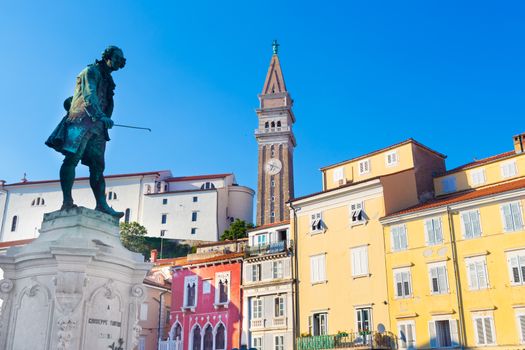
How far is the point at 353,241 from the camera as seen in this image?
3856cm

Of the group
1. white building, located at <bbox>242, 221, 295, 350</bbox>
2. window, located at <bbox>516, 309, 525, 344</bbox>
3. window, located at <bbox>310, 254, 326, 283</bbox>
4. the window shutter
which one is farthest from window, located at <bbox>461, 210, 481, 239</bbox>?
white building, located at <bbox>242, 221, 295, 350</bbox>

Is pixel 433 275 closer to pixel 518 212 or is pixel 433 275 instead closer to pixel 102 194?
pixel 518 212

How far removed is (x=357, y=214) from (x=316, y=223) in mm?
3694

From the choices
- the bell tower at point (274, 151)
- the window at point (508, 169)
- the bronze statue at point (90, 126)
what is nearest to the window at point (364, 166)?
the window at point (508, 169)

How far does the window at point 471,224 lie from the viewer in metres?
32.9

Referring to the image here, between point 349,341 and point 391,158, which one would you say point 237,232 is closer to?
point 391,158

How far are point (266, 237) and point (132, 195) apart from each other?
67.6 meters

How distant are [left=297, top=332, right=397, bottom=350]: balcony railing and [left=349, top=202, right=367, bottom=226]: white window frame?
755 centimetres

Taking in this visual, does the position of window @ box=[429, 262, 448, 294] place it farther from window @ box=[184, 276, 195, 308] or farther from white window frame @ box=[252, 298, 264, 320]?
window @ box=[184, 276, 195, 308]

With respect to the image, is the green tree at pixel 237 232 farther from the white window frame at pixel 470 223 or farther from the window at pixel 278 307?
the white window frame at pixel 470 223

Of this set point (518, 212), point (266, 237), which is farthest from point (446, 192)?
point (266, 237)

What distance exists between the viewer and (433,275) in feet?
111

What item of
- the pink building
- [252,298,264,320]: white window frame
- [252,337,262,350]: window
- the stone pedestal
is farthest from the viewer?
the pink building

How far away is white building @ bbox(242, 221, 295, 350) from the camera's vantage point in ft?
134
